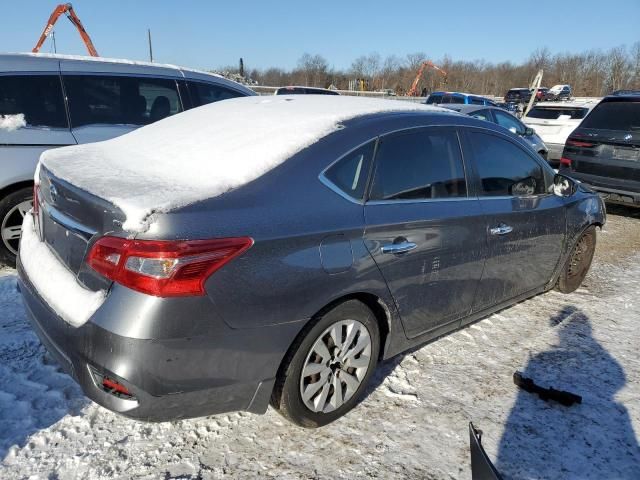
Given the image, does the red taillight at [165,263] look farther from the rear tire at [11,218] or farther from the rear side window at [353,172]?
the rear tire at [11,218]

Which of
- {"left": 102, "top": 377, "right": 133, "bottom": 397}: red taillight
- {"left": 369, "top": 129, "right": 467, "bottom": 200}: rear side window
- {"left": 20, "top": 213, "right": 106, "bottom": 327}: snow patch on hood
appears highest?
{"left": 369, "top": 129, "right": 467, "bottom": 200}: rear side window

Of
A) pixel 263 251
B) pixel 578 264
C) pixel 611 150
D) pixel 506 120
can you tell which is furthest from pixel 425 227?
pixel 506 120

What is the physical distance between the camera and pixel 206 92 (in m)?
5.37

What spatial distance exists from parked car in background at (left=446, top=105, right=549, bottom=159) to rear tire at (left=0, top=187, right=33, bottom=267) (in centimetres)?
773

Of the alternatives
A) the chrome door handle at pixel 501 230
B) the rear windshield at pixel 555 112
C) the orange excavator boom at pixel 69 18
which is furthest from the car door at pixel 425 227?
the orange excavator boom at pixel 69 18

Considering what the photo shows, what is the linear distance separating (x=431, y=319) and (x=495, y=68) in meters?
92.4

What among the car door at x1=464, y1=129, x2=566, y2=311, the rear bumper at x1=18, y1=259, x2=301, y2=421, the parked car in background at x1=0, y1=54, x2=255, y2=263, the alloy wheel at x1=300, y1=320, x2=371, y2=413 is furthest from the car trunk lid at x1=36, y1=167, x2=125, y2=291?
the car door at x1=464, y1=129, x2=566, y2=311

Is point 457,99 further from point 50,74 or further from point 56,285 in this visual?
point 56,285

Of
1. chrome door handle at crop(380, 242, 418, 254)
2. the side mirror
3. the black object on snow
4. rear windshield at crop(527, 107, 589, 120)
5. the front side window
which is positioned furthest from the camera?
rear windshield at crop(527, 107, 589, 120)

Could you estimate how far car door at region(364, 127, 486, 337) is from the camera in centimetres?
266

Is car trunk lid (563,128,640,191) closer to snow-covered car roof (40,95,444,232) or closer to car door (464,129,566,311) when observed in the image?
car door (464,129,566,311)

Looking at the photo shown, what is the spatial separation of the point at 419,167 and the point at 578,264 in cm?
256

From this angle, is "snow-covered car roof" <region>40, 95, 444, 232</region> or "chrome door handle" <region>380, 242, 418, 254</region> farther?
"chrome door handle" <region>380, 242, 418, 254</region>

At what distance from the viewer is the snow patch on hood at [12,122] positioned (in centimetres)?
410
